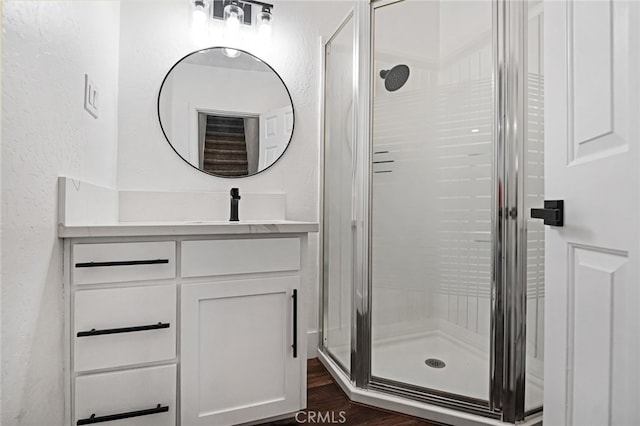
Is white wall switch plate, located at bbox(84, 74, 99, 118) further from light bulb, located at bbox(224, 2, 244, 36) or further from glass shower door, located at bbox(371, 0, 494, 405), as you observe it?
glass shower door, located at bbox(371, 0, 494, 405)

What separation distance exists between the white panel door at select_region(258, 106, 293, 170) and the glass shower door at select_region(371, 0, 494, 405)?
0.58 m

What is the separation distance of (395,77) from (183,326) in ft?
4.76

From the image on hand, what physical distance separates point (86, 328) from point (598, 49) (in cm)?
152

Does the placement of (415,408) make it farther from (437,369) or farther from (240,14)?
(240,14)

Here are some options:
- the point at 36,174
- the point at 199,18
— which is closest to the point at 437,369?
the point at 36,174

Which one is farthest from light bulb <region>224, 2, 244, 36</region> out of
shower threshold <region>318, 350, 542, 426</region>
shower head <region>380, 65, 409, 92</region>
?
shower threshold <region>318, 350, 542, 426</region>

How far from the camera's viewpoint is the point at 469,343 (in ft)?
5.54

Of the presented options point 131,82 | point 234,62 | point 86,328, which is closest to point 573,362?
point 86,328

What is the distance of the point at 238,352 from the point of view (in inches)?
49.7

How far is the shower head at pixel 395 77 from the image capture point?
165 centimetres

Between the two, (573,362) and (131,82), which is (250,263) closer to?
(573,362)

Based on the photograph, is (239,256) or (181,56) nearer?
(239,256)

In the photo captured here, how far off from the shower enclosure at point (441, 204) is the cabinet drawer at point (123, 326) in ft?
2.77

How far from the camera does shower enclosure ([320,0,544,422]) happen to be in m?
→ 1.32
